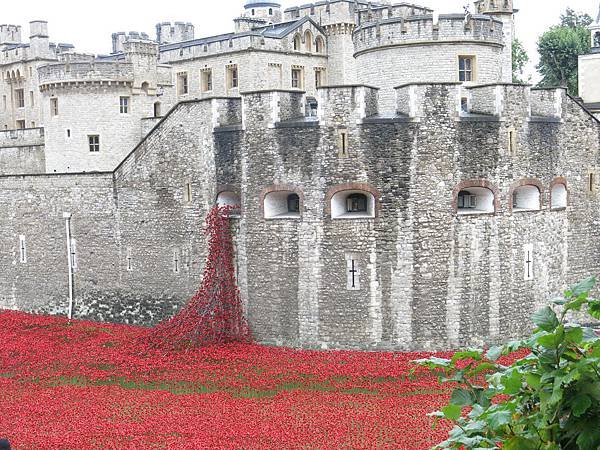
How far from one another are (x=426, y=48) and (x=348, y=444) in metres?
12.1

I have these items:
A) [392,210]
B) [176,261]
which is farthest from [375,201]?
[176,261]

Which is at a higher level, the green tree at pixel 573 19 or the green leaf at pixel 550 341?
the green tree at pixel 573 19

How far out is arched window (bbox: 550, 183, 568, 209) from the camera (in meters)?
22.1

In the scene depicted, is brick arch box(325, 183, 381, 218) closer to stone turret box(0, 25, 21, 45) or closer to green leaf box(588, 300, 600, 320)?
green leaf box(588, 300, 600, 320)

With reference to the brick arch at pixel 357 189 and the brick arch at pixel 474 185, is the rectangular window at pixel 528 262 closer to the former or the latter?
the brick arch at pixel 474 185

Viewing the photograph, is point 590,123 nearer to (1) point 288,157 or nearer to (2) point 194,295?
(1) point 288,157

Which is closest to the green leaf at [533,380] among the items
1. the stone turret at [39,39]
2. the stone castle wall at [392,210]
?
the stone castle wall at [392,210]

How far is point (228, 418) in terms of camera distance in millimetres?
15906

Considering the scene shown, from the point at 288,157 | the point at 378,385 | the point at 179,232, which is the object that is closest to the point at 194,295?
the point at 179,232

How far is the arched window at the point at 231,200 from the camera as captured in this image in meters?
21.8

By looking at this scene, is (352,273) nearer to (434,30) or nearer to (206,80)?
(434,30)

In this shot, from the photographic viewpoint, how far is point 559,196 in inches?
874

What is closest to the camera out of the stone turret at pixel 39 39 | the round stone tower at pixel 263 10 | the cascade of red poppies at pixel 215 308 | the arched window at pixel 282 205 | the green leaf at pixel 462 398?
the green leaf at pixel 462 398

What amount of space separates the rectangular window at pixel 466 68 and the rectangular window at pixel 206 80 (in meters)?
19.9
